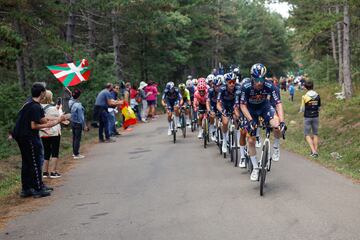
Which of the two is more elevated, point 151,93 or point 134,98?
point 151,93

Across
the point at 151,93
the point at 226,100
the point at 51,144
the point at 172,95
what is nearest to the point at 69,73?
the point at 172,95

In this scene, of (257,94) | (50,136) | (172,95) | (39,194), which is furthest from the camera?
(172,95)

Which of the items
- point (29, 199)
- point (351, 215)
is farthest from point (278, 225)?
point (29, 199)

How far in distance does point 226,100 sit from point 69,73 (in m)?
5.77

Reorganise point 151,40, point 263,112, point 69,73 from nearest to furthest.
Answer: point 263,112 → point 69,73 → point 151,40

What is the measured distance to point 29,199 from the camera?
10102 mm

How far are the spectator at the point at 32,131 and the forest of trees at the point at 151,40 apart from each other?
5.33 m

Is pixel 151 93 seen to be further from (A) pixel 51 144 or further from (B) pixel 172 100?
(A) pixel 51 144

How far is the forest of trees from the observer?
19016 millimetres

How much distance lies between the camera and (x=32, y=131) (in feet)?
32.5

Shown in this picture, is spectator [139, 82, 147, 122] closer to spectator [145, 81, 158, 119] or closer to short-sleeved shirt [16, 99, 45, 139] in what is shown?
spectator [145, 81, 158, 119]

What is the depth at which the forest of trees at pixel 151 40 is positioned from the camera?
19016 mm

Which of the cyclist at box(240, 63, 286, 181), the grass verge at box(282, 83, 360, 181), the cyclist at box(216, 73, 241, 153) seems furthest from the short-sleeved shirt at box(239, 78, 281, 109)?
the grass verge at box(282, 83, 360, 181)

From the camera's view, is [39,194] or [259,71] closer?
[259,71]
